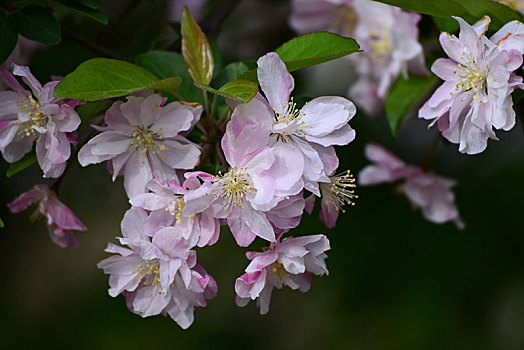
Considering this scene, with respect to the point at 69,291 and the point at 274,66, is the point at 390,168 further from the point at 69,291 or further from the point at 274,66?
the point at 69,291

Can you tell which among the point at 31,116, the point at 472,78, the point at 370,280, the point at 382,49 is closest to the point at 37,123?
the point at 31,116

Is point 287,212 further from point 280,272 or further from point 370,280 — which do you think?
point 370,280

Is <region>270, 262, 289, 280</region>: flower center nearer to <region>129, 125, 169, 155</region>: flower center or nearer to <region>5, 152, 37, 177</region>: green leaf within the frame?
<region>129, 125, 169, 155</region>: flower center

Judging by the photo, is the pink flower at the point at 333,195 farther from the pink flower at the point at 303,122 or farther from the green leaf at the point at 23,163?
the green leaf at the point at 23,163

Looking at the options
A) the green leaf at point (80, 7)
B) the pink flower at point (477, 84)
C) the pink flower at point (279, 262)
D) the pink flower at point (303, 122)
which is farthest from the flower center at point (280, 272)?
the green leaf at point (80, 7)

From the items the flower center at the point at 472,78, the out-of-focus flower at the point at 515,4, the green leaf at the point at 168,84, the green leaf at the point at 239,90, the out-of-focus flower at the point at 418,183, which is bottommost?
the out-of-focus flower at the point at 418,183
